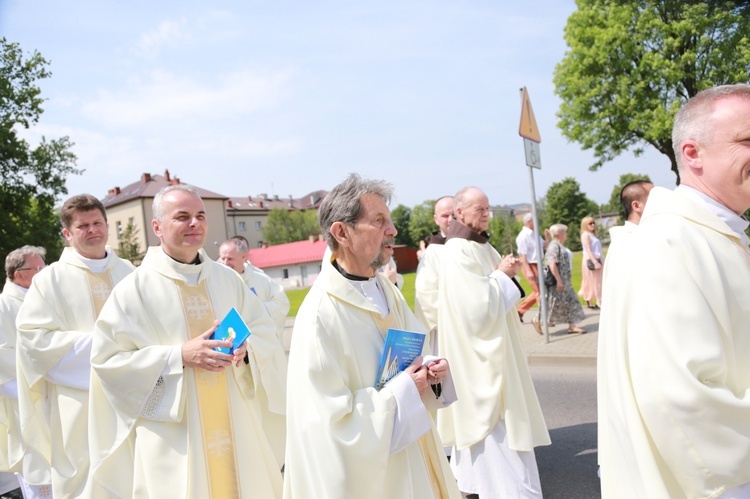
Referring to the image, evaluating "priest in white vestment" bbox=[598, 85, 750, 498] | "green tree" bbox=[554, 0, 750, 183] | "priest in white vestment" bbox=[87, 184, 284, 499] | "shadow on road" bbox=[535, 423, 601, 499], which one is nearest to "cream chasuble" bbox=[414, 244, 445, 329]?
"shadow on road" bbox=[535, 423, 601, 499]

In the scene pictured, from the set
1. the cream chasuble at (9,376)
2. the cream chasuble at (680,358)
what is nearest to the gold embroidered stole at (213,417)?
the cream chasuble at (680,358)

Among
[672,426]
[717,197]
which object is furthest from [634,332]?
[717,197]

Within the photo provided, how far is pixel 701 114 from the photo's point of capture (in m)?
1.95

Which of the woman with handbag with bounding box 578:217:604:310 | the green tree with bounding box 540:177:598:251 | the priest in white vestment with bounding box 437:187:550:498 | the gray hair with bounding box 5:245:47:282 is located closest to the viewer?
the priest in white vestment with bounding box 437:187:550:498

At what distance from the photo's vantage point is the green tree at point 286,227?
80.4 metres

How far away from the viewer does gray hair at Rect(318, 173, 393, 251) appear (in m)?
2.54

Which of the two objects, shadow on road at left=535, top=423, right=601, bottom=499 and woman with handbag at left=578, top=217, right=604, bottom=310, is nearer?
shadow on road at left=535, top=423, right=601, bottom=499

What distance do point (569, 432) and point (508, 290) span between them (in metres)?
2.08

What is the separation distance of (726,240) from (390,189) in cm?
131

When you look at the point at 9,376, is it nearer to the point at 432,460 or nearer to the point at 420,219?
the point at 432,460

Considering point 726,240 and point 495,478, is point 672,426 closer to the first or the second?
point 726,240

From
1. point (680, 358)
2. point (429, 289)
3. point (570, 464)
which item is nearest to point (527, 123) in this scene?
point (429, 289)

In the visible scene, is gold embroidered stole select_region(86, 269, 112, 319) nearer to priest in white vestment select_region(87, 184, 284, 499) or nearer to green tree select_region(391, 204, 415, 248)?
priest in white vestment select_region(87, 184, 284, 499)

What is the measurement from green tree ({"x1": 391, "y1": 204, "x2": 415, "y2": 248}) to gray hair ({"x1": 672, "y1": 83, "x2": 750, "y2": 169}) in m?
85.6
